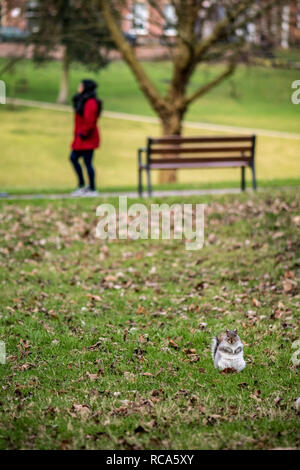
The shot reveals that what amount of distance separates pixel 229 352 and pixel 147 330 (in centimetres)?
143

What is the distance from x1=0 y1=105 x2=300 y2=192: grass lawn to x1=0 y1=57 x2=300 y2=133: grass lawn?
3636 mm

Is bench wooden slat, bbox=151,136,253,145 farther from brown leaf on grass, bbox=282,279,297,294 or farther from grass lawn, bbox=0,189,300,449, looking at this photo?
brown leaf on grass, bbox=282,279,297,294

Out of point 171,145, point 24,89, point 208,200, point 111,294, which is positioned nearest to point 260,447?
point 111,294

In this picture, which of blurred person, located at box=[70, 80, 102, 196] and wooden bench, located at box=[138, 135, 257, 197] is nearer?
blurred person, located at box=[70, 80, 102, 196]

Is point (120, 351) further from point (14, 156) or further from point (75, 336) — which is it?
point (14, 156)

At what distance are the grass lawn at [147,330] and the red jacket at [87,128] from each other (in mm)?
1621

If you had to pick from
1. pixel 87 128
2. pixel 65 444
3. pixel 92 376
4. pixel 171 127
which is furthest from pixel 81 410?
pixel 171 127

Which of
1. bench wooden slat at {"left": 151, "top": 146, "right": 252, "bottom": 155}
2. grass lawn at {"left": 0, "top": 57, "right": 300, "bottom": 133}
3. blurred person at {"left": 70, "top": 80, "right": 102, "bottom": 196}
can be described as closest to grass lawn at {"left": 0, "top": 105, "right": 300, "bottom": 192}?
bench wooden slat at {"left": 151, "top": 146, "right": 252, "bottom": 155}

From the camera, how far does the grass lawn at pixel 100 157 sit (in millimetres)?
21453

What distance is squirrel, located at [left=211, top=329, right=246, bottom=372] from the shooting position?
5.76 metres

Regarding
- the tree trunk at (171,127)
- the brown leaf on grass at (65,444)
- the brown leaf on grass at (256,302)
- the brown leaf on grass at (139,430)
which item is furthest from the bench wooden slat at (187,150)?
the brown leaf on grass at (65,444)

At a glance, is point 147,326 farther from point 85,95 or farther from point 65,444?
point 85,95

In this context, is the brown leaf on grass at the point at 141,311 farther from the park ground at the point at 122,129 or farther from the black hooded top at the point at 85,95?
the park ground at the point at 122,129

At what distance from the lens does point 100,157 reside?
25.7 m
